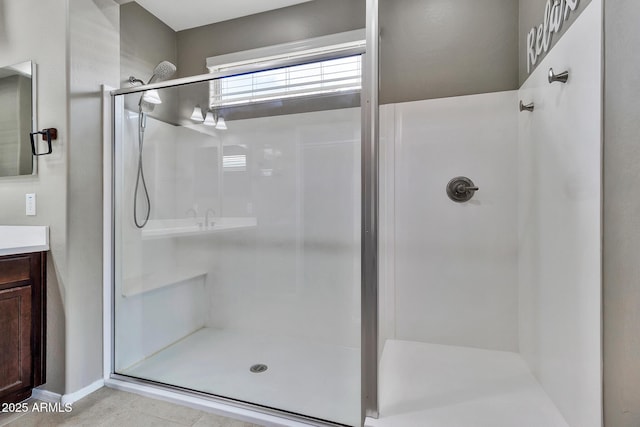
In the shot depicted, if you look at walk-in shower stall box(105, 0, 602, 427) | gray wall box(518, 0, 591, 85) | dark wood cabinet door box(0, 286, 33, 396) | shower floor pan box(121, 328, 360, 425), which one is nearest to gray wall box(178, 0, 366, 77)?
walk-in shower stall box(105, 0, 602, 427)

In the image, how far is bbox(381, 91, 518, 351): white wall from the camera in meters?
1.95

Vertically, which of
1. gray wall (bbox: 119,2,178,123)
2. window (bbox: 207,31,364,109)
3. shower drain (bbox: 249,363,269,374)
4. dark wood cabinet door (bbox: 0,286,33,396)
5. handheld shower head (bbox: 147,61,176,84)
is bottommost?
shower drain (bbox: 249,363,269,374)

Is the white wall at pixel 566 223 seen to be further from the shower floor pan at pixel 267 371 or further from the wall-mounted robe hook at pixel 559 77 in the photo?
the shower floor pan at pixel 267 371

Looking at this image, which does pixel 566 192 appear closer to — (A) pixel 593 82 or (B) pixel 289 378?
(A) pixel 593 82

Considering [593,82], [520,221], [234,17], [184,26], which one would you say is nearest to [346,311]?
[520,221]

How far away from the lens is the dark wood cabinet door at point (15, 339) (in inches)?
58.3

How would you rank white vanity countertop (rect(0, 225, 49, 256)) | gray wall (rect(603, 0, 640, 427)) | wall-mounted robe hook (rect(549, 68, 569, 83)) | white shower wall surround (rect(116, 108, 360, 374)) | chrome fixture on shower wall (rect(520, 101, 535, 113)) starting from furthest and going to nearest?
white shower wall surround (rect(116, 108, 360, 374)), chrome fixture on shower wall (rect(520, 101, 535, 113)), white vanity countertop (rect(0, 225, 49, 256)), wall-mounted robe hook (rect(549, 68, 569, 83)), gray wall (rect(603, 0, 640, 427))

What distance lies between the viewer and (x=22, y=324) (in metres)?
1.57

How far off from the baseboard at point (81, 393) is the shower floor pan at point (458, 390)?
61.7 inches

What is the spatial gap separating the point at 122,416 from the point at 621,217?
2.26 meters

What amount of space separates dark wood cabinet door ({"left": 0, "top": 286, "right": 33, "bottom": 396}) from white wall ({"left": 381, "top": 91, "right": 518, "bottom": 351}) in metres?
1.99

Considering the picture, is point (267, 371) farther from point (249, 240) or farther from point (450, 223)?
point (450, 223)

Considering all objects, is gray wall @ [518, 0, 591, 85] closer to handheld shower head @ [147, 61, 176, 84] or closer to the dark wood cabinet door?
handheld shower head @ [147, 61, 176, 84]

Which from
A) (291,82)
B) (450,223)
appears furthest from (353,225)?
(291,82)
